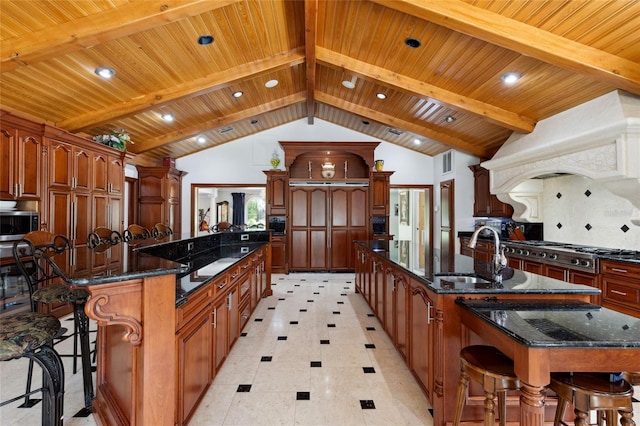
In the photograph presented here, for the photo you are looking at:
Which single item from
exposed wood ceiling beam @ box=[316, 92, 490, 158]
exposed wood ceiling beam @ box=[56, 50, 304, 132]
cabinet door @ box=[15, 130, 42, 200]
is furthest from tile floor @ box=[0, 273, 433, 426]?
exposed wood ceiling beam @ box=[316, 92, 490, 158]

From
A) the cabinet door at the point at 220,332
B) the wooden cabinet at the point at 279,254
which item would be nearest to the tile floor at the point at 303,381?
the cabinet door at the point at 220,332

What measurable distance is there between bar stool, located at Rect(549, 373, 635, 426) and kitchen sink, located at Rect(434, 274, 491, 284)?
69 centimetres

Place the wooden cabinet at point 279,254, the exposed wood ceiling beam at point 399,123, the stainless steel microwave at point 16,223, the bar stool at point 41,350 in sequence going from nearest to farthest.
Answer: the bar stool at point 41,350, the stainless steel microwave at point 16,223, the exposed wood ceiling beam at point 399,123, the wooden cabinet at point 279,254

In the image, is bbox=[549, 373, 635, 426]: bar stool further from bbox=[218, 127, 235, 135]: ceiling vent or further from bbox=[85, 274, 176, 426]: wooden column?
bbox=[218, 127, 235, 135]: ceiling vent

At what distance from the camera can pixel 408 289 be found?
2.32m

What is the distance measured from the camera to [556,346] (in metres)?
1.16

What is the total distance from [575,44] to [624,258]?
2.33 meters

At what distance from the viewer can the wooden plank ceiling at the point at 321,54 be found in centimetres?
257

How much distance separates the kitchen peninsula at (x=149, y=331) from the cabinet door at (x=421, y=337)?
4.73 feet

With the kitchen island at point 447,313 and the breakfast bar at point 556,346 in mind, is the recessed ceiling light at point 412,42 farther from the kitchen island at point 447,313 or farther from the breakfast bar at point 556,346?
the breakfast bar at point 556,346

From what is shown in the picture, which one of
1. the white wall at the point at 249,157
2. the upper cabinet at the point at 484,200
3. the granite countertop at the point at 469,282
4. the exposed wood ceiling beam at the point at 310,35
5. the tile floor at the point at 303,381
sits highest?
the exposed wood ceiling beam at the point at 310,35

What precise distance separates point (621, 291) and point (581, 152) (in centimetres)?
164

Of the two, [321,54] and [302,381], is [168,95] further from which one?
[302,381]

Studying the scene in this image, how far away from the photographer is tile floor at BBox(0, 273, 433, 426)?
1.94m
